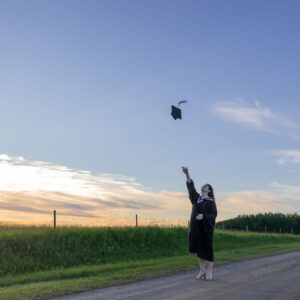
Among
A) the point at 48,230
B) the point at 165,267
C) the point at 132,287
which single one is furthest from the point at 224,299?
the point at 48,230

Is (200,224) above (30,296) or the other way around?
above

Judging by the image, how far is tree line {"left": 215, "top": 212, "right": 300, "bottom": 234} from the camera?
8838 centimetres

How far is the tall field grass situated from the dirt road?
764cm

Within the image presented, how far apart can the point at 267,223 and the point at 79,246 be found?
73324 mm

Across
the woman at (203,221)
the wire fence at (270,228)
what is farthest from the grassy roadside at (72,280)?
the wire fence at (270,228)

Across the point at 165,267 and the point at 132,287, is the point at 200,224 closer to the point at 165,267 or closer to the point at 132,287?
the point at 132,287

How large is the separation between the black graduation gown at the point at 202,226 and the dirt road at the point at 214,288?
2.61ft

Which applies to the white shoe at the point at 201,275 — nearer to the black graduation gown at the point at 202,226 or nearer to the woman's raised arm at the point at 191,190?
the black graduation gown at the point at 202,226

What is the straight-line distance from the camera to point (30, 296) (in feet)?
32.0

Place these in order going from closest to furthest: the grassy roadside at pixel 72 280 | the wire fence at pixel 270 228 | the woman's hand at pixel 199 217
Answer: the grassy roadside at pixel 72 280, the woman's hand at pixel 199 217, the wire fence at pixel 270 228

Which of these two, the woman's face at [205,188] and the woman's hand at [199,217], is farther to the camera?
the woman's face at [205,188]

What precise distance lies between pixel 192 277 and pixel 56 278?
4933 mm

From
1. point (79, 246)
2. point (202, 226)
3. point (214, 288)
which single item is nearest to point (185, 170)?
point (202, 226)

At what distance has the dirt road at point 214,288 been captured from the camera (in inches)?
354
